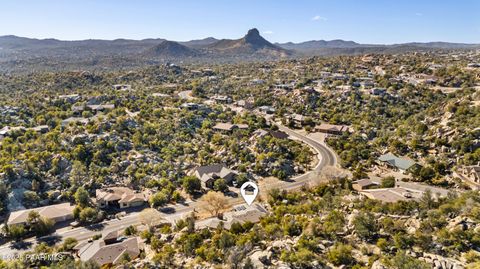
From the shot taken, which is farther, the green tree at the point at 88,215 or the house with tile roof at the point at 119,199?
the house with tile roof at the point at 119,199

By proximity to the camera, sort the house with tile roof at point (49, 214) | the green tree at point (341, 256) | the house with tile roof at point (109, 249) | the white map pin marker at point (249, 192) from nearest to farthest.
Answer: the green tree at point (341, 256) < the house with tile roof at point (109, 249) < the house with tile roof at point (49, 214) < the white map pin marker at point (249, 192)

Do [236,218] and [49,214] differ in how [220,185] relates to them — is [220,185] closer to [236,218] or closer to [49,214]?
[236,218]

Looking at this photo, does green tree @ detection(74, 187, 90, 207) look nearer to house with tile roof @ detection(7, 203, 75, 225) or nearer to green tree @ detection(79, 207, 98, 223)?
house with tile roof @ detection(7, 203, 75, 225)

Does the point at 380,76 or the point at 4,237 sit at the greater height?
the point at 380,76

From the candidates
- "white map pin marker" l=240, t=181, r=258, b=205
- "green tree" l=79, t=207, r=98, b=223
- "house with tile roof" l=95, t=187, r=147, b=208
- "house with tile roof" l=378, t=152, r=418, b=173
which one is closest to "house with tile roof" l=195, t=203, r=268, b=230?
"white map pin marker" l=240, t=181, r=258, b=205

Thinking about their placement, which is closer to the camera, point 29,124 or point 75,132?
point 75,132

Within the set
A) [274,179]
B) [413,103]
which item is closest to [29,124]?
[274,179]

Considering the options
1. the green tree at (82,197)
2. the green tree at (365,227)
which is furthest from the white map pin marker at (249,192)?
the green tree at (82,197)

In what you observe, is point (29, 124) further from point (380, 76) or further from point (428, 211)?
point (380, 76)

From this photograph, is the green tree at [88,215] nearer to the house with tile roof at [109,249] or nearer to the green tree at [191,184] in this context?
the house with tile roof at [109,249]
